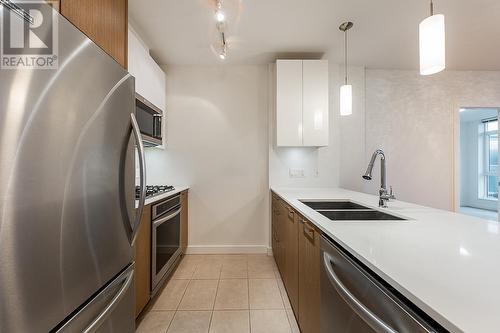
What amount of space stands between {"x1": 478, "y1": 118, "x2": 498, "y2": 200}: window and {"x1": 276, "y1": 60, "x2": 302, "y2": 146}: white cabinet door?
678 cm

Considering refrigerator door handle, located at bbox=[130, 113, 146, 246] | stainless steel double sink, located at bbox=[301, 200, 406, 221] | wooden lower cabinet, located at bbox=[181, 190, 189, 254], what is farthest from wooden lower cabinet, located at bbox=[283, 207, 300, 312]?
wooden lower cabinet, located at bbox=[181, 190, 189, 254]

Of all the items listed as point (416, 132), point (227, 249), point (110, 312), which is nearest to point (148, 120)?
point (110, 312)

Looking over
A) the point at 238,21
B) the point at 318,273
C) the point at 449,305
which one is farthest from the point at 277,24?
the point at 449,305

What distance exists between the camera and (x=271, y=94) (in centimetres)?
312

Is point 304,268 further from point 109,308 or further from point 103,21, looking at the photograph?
point 103,21

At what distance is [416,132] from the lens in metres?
3.27

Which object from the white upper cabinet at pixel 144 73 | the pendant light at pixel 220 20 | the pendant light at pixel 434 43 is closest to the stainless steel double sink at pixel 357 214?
the pendant light at pixel 434 43

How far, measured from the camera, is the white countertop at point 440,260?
0.46m

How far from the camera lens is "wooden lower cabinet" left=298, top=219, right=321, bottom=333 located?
1188 mm

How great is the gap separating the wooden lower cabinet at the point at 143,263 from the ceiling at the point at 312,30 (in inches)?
71.4

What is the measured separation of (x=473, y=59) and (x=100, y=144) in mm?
4309

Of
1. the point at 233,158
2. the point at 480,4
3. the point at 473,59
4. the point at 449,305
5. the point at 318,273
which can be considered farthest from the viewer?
the point at 233,158

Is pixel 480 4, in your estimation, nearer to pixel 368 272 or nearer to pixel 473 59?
pixel 473 59

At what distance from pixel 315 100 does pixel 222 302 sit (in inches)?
93.6
